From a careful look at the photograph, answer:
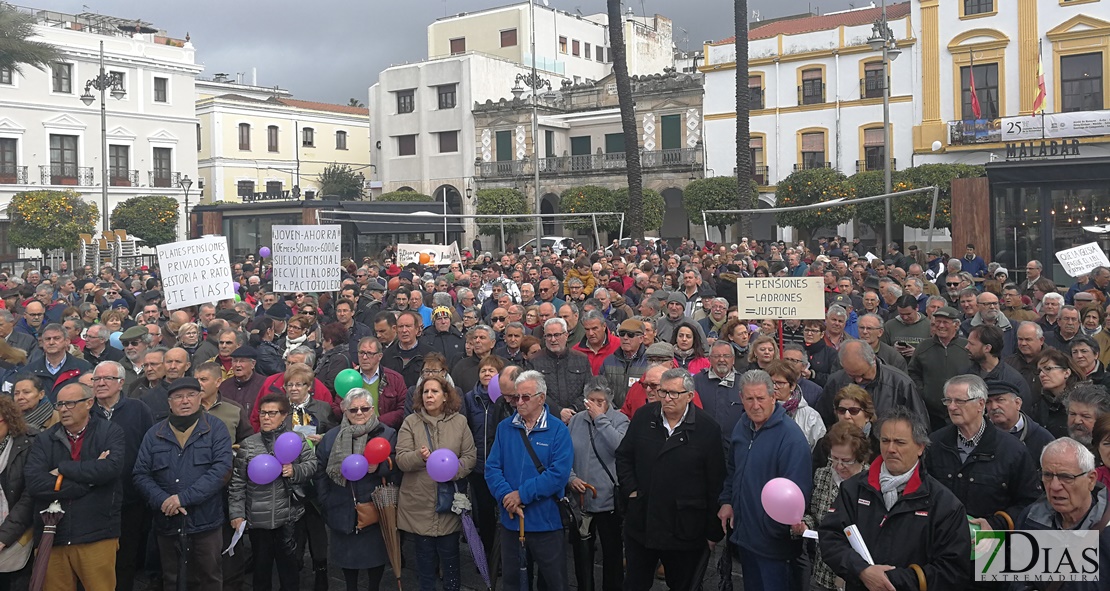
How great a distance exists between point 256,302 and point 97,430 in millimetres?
8730

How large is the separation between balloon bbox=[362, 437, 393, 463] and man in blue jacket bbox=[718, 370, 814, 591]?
2.17 meters

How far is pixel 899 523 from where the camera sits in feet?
14.5

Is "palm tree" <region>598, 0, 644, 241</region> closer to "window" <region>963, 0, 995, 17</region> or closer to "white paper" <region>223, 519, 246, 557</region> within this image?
"window" <region>963, 0, 995, 17</region>

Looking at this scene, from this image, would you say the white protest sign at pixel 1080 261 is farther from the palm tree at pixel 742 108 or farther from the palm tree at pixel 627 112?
the palm tree at pixel 627 112

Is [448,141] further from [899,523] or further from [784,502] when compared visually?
[899,523]

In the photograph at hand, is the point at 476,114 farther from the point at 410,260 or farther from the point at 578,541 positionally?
the point at 578,541

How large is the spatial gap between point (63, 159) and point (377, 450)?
149 ft

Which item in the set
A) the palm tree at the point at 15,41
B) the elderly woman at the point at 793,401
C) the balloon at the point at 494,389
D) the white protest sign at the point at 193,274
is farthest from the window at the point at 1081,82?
the balloon at the point at 494,389

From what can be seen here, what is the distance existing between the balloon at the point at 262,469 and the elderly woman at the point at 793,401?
3196 mm

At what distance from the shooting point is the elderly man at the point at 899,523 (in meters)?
4.30

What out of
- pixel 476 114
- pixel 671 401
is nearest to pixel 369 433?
pixel 671 401

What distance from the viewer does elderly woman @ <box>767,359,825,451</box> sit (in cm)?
603

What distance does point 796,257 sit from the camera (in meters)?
16.2

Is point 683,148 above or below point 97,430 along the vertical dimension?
above
